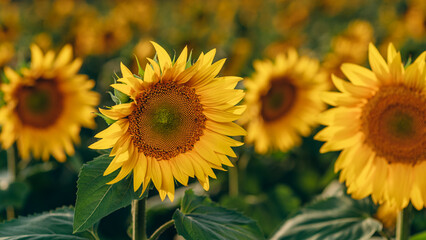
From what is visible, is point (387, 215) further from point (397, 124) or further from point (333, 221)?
point (397, 124)

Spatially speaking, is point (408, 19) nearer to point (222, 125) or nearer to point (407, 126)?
point (407, 126)

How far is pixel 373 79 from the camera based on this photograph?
1.73 meters

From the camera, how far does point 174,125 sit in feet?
5.22

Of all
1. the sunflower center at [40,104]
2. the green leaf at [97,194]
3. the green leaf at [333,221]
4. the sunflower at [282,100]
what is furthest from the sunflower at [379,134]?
the sunflower center at [40,104]

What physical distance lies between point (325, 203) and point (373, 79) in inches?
23.3

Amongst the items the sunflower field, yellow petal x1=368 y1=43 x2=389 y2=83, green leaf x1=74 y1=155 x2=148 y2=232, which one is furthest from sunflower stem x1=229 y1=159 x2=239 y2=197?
green leaf x1=74 y1=155 x2=148 y2=232

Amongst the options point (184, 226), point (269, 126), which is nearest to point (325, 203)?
point (184, 226)

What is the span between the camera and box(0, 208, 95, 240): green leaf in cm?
150

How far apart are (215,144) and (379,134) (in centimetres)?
72

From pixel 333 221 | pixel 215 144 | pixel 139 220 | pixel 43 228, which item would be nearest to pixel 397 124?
pixel 333 221

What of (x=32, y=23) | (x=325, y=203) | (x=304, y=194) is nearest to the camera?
(x=325, y=203)

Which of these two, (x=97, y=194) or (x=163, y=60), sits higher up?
(x=163, y=60)

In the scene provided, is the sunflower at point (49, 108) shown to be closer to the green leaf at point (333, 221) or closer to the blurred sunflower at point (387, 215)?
the green leaf at point (333, 221)

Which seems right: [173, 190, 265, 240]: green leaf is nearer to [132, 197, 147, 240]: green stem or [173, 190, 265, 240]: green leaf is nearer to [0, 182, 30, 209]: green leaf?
[132, 197, 147, 240]: green stem
